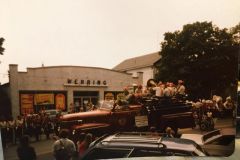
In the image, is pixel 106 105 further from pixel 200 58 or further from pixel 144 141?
pixel 200 58

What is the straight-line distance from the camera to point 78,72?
1724 mm

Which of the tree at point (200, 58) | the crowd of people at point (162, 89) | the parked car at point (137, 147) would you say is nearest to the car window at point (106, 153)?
the parked car at point (137, 147)

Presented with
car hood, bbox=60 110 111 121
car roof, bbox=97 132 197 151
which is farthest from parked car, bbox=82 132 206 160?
car hood, bbox=60 110 111 121

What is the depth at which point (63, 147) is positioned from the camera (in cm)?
172

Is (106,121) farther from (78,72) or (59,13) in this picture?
(59,13)

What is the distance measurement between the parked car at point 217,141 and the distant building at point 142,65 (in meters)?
0.38

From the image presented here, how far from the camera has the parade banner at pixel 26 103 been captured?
1595 millimetres

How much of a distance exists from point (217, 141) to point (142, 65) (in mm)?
592

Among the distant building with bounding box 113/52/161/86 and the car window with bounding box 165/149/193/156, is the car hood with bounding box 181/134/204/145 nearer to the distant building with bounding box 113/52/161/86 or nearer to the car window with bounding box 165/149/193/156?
the car window with bounding box 165/149/193/156

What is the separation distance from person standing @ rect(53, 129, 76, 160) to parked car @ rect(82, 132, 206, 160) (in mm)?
70

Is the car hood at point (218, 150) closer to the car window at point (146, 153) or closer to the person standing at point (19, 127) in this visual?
the car window at point (146, 153)

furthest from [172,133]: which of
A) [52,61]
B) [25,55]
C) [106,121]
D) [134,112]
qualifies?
[25,55]

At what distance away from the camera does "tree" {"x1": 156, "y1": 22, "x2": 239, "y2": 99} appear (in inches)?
73.3

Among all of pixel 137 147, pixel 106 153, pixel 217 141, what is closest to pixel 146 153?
pixel 137 147
